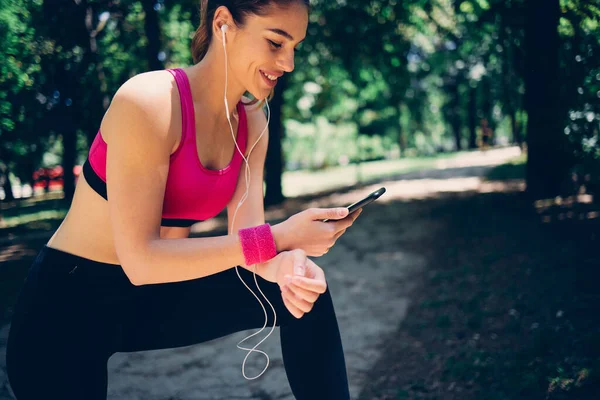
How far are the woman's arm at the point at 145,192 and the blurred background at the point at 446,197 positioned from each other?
260 cm

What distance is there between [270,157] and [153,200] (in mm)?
10283

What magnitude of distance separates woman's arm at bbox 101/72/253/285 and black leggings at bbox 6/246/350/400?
26cm

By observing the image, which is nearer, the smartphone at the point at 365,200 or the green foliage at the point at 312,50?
the smartphone at the point at 365,200

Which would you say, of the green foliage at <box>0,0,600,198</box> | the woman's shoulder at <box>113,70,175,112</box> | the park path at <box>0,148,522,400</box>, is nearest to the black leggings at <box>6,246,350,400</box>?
the woman's shoulder at <box>113,70,175,112</box>

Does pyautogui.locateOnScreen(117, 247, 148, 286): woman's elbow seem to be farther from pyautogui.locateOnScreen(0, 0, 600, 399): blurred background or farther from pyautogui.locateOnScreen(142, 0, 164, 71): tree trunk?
pyautogui.locateOnScreen(142, 0, 164, 71): tree trunk

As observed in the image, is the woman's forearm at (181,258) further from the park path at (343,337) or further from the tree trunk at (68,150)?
the tree trunk at (68,150)

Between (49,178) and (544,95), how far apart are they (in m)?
7.27

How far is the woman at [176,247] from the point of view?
1564mm

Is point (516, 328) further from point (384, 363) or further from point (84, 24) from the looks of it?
point (84, 24)

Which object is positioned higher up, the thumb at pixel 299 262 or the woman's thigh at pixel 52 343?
the thumb at pixel 299 262

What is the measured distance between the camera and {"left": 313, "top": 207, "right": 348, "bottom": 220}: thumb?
1.62 meters

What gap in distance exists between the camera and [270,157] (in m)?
11.8

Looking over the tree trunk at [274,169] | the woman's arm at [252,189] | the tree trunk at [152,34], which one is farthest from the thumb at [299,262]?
the tree trunk at [274,169]

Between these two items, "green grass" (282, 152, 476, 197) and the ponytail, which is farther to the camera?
"green grass" (282, 152, 476, 197)
